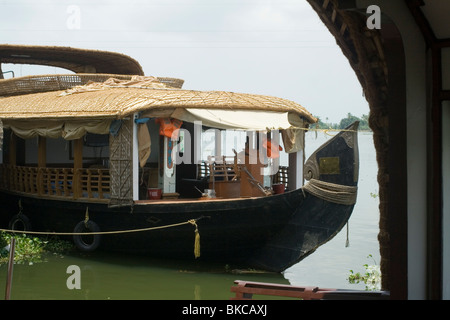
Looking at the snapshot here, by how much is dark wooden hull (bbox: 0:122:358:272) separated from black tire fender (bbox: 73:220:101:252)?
86 mm

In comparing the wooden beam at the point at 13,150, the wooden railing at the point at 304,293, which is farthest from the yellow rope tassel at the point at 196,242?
the wooden railing at the point at 304,293

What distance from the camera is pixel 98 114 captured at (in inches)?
338

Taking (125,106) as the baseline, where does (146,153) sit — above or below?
below

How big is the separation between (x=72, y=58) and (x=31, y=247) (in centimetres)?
432

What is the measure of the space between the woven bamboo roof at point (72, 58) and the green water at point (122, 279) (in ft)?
14.0

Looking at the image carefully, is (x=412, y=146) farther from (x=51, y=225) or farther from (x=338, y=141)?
(x=51, y=225)

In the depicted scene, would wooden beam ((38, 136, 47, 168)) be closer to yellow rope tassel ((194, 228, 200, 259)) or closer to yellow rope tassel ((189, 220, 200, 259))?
yellow rope tassel ((189, 220, 200, 259))

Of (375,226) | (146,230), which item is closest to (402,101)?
(146,230)

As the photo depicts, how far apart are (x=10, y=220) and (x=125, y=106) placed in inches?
130

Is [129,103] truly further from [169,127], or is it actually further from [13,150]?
[13,150]

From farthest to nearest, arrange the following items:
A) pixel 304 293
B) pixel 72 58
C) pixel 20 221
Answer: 1. pixel 72 58
2. pixel 20 221
3. pixel 304 293

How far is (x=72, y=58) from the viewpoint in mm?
12508

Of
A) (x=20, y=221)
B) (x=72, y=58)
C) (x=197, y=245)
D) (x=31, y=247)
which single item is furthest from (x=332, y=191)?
(x=72, y=58)
